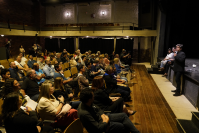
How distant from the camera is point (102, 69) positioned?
6.29 m

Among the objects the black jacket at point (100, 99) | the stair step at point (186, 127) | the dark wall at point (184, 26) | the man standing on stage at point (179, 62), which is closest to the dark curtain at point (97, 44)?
the dark wall at point (184, 26)

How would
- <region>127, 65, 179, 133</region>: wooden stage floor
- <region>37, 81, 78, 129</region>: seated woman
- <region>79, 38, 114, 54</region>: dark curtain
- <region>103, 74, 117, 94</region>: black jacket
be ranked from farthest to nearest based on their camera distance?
<region>79, 38, 114, 54</region>: dark curtain → <region>103, 74, 117, 94</region>: black jacket → <region>127, 65, 179, 133</region>: wooden stage floor → <region>37, 81, 78, 129</region>: seated woman

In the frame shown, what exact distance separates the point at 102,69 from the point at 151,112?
2.94 metres

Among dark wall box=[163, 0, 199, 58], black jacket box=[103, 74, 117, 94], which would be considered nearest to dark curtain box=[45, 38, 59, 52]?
dark wall box=[163, 0, 199, 58]

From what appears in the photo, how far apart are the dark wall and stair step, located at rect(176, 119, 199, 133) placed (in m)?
7.36

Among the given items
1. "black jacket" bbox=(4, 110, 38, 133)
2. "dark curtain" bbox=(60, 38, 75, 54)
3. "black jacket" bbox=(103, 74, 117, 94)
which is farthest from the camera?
"dark curtain" bbox=(60, 38, 75, 54)

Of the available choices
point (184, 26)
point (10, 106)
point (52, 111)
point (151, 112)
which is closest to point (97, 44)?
point (184, 26)

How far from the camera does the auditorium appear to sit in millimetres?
2343

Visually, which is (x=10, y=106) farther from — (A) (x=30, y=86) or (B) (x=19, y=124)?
(A) (x=30, y=86)

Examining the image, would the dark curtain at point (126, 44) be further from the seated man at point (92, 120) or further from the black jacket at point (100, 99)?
the seated man at point (92, 120)

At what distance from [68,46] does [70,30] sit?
211 centimetres

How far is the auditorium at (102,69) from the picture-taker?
2343 mm

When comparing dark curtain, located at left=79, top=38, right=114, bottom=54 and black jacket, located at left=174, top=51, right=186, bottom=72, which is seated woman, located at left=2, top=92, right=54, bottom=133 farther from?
dark curtain, located at left=79, top=38, right=114, bottom=54

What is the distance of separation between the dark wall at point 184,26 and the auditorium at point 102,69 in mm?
58
